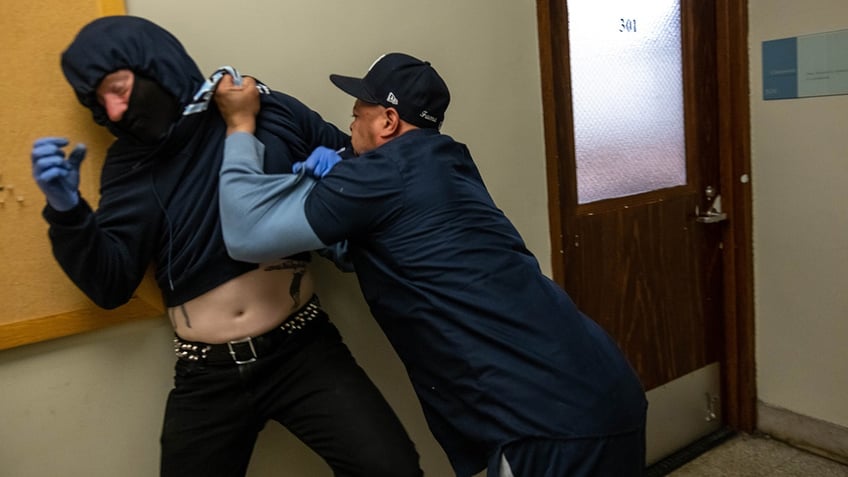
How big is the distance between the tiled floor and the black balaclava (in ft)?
6.77

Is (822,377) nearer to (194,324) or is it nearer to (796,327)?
(796,327)

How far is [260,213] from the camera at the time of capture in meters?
1.26

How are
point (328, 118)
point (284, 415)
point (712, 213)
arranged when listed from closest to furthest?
point (284, 415) → point (328, 118) → point (712, 213)

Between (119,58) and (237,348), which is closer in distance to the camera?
(119,58)

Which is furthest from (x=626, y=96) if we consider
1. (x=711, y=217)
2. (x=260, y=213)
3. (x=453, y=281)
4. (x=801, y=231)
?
(x=260, y=213)

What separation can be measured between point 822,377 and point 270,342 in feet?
6.83

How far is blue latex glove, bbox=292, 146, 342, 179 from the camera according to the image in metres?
1.38

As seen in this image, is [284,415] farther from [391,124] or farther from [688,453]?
[688,453]

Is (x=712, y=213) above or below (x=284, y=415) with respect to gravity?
above

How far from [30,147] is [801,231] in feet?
7.88

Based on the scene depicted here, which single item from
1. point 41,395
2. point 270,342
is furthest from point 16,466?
point 270,342

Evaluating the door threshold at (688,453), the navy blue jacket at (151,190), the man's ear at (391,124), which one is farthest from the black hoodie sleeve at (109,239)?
the door threshold at (688,453)

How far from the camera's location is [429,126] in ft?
4.77

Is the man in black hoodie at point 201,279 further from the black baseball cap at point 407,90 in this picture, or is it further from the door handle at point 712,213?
the door handle at point 712,213
